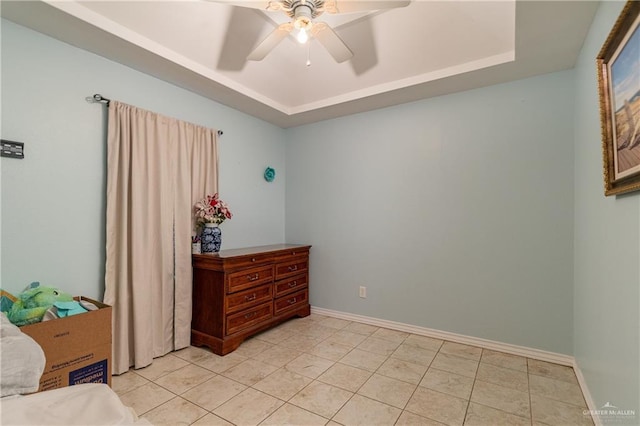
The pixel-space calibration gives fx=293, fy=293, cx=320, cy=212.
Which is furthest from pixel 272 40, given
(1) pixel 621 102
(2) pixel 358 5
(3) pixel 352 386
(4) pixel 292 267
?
(3) pixel 352 386

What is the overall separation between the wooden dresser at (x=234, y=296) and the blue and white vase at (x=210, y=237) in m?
0.08

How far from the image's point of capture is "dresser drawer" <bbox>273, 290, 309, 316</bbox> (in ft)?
10.4

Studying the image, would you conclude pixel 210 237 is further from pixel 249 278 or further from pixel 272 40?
pixel 272 40

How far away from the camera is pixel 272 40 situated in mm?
1899

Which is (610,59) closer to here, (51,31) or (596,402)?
(596,402)

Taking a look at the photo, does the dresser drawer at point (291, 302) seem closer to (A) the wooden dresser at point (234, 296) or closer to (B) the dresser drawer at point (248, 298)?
(A) the wooden dresser at point (234, 296)

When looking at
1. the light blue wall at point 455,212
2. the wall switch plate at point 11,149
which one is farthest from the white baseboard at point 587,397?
the wall switch plate at point 11,149

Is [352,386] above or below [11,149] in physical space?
below

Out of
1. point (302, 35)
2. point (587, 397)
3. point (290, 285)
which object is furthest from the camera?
point (290, 285)

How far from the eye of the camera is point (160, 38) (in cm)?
215

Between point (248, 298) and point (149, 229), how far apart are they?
3.49 ft

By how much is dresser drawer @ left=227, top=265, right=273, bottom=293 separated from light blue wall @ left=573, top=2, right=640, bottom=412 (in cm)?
252

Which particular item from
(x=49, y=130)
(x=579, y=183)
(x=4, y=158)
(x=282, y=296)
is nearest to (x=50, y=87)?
(x=49, y=130)

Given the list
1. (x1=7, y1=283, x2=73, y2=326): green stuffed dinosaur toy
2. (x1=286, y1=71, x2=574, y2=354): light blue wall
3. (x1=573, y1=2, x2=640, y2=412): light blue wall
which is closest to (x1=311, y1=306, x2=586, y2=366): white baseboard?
(x1=286, y1=71, x2=574, y2=354): light blue wall
